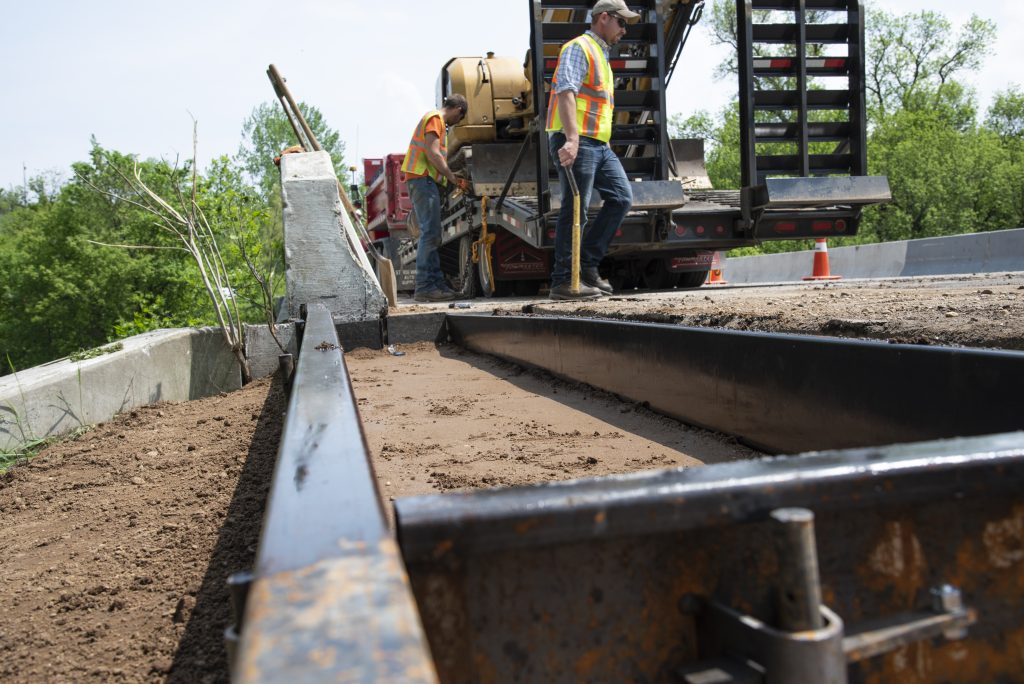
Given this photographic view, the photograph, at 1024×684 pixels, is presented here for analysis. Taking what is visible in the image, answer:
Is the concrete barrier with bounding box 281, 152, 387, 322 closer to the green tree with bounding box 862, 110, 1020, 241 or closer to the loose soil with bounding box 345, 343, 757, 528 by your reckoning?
the loose soil with bounding box 345, 343, 757, 528

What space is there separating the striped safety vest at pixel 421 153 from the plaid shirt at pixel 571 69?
8.23 ft

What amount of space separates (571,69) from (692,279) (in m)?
5.28

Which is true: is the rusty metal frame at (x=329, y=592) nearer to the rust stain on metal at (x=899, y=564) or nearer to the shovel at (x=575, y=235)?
the rust stain on metal at (x=899, y=564)

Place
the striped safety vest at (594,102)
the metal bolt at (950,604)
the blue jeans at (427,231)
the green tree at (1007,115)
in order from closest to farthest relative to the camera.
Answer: the metal bolt at (950,604) < the striped safety vest at (594,102) < the blue jeans at (427,231) < the green tree at (1007,115)

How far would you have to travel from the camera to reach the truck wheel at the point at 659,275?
1121 cm

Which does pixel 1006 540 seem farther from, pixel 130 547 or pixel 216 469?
pixel 216 469

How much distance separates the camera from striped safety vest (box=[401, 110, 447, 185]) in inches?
360

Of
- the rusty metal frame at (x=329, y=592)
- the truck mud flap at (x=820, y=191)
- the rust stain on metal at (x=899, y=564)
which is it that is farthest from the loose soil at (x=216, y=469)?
the truck mud flap at (x=820, y=191)

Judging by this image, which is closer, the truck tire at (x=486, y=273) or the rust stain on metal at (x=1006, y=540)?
the rust stain on metal at (x=1006, y=540)

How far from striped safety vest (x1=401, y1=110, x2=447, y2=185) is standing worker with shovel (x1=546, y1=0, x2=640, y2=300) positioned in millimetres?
2230

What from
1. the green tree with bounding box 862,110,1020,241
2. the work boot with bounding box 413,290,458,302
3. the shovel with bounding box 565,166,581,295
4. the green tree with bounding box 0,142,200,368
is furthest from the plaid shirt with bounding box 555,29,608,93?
the green tree with bounding box 862,110,1020,241

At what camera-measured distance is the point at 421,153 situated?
9.29m

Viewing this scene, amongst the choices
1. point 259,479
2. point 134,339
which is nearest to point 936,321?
point 259,479

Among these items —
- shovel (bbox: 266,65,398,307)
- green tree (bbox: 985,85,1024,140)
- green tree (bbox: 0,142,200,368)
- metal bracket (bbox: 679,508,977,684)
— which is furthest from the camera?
green tree (bbox: 985,85,1024,140)
